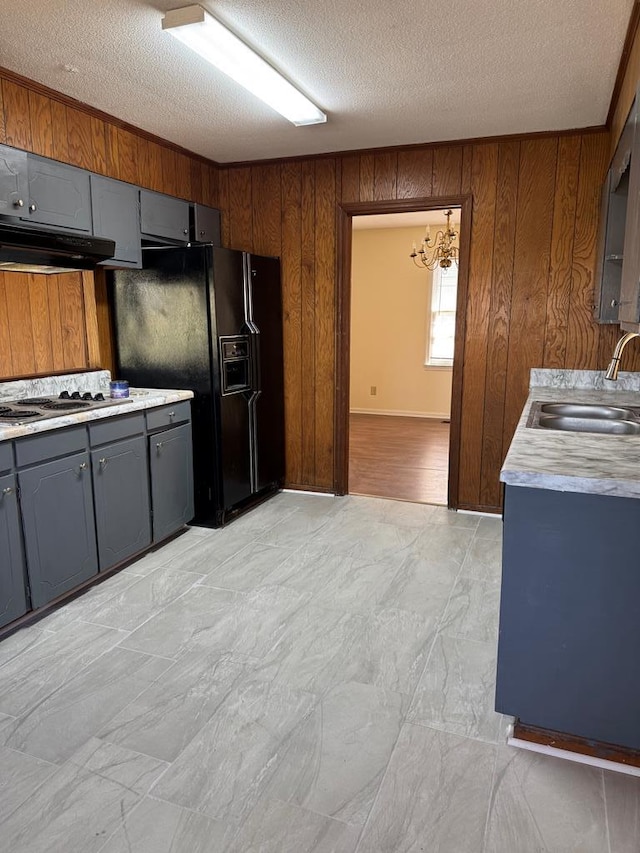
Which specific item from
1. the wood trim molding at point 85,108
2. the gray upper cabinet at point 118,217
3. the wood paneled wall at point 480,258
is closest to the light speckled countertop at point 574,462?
the wood paneled wall at point 480,258

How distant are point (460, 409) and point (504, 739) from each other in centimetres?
257

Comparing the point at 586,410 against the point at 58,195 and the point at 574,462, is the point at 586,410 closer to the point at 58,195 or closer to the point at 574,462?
the point at 574,462

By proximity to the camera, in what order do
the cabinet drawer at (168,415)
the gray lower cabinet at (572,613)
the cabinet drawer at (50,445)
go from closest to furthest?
the gray lower cabinet at (572,613), the cabinet drawer at (50,445), the cabinet drawer at (168,415)

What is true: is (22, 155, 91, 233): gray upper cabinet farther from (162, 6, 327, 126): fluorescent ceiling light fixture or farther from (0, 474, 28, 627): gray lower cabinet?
(0, 474, 28, 627): gray lower cabinet

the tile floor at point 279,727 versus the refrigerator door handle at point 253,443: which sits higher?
the refrigerator door handle at point 253,443

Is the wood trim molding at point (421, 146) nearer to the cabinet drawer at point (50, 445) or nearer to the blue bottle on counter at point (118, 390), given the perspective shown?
the blue bottle on counter at point (118, 390)

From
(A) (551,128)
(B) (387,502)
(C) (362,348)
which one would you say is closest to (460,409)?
(B) (387,502)

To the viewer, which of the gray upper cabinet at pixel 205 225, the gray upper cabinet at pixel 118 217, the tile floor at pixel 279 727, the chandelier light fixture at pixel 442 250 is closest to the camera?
the tile floor at pixel 279 727

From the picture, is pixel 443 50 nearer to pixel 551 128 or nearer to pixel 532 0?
pixel 532 0

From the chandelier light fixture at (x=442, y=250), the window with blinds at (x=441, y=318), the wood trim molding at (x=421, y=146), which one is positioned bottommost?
the window with blinds at (x=441, y=318)

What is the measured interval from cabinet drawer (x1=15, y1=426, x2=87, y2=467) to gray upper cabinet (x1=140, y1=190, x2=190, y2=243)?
58.4 inches

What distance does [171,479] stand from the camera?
3.54m

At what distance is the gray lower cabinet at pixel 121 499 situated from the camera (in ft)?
9.75

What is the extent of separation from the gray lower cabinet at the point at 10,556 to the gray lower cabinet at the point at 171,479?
3.04 ft
